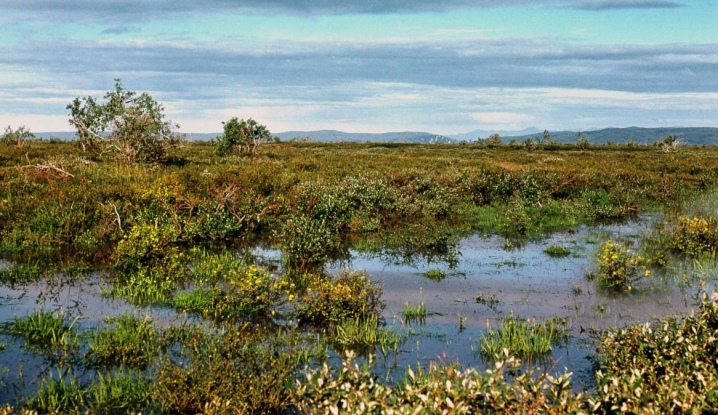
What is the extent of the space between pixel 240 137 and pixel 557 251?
29311 mm

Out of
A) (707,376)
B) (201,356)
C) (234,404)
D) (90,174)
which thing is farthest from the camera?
(90,174)

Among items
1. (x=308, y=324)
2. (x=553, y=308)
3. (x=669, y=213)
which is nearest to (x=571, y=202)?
(x=669, y=213)

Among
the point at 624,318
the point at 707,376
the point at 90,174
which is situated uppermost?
the point at 90,174

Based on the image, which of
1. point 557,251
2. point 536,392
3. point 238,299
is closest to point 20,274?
point 238,299

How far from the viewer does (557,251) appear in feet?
64.6

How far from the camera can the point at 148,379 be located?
9281 millimetres

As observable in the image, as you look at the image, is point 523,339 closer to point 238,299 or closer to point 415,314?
point 415,314

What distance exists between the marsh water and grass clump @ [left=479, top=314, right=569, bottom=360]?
8.1 inches

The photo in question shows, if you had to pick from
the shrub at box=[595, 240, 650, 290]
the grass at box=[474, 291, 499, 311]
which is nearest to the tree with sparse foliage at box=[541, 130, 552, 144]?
the shrub at box=[595, 240, 650, 290]

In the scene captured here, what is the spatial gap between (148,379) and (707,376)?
24.0ft

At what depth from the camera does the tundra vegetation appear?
7629 millimetres

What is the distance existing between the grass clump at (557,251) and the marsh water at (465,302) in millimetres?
247

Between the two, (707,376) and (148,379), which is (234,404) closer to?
(148,379)

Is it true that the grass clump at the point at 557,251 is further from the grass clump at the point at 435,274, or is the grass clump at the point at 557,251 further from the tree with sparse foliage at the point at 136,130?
the tree with sparse foliage at the point at 136,130
